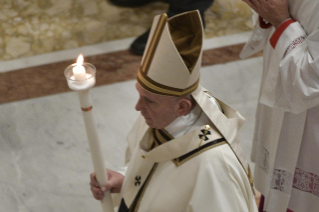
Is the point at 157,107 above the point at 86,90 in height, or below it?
below

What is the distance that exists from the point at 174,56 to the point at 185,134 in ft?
1.17

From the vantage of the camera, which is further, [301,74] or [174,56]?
[301,74]

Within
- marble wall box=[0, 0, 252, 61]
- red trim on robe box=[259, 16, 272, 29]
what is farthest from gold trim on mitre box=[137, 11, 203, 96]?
marble wall box=[0, 0, 252, 61]

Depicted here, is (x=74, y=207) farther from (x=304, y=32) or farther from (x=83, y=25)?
(x=83, y=25)

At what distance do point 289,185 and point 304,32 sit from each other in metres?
0.88

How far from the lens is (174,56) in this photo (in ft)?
4.75

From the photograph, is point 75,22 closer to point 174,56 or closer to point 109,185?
point 109,185

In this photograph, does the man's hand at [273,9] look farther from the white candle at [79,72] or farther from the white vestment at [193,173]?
the white candle at [79,72]

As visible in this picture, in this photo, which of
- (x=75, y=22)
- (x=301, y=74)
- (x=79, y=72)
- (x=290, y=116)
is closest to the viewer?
(x=79, y=72)

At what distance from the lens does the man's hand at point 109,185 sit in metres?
1.79

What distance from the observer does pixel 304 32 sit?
1.88 m

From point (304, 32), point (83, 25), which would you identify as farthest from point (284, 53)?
point (83, 25)

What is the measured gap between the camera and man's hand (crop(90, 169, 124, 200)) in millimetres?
1789

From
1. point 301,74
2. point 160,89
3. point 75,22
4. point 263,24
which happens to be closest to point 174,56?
point 160,89
